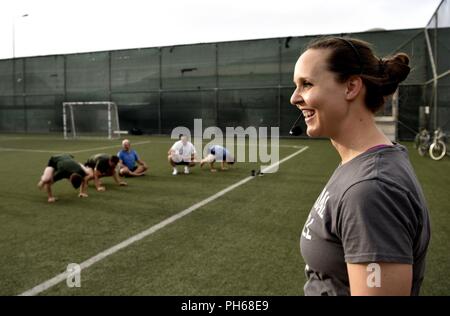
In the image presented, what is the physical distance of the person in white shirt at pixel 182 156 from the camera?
12.1 meters

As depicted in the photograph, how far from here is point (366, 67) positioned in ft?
4.27

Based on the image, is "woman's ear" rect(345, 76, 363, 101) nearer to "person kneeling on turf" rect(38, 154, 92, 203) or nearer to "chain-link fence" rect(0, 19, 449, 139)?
"person kneeling on turf" rect(38, 154, 92, 203)

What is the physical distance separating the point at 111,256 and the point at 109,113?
26.9 m

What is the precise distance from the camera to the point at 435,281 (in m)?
4.02

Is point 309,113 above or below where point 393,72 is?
below

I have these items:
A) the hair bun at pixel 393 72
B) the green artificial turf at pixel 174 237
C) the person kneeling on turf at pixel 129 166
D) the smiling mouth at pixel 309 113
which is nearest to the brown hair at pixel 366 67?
the hair bun at pixel 393 72

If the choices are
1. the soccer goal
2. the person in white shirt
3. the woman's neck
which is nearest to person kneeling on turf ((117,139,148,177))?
the person in white shirt

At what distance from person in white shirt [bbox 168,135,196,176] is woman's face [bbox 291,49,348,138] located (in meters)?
10.5

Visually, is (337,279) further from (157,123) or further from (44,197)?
(157,123)

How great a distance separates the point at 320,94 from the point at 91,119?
34.4m

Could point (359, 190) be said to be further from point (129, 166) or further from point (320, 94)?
point (129, 166)

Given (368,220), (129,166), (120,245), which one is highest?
(368,220)

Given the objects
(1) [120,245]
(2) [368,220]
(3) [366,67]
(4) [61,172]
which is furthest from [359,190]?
(4) [61,172]

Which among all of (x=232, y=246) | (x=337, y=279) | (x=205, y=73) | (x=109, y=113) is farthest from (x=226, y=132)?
(x=337, y=279)
